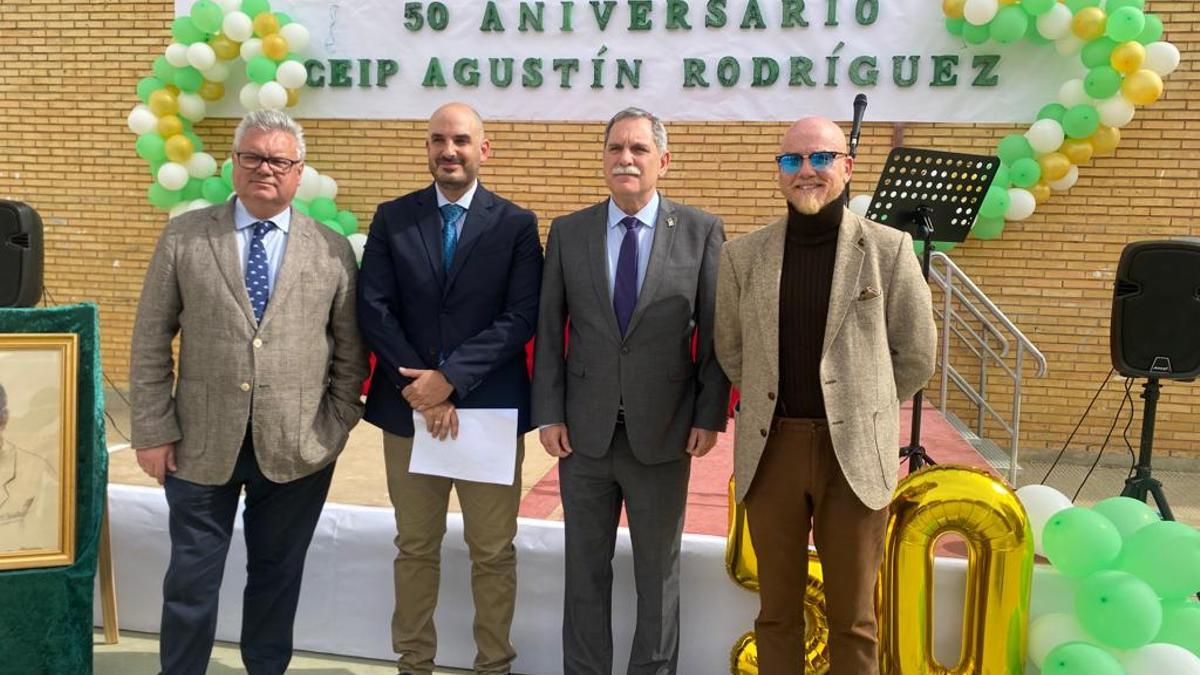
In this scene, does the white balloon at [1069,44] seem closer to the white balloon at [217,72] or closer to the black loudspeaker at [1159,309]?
the black loudspeaker at [1159,309]

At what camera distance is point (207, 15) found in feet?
23.8

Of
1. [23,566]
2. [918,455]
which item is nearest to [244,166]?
[23,566]

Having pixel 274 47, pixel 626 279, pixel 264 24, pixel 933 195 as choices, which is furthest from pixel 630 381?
pixel 264 24

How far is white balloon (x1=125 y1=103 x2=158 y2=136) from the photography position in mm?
7559

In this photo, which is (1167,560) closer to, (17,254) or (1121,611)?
(1121,611)

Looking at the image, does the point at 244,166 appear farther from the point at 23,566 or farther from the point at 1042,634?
the point at 1042,634

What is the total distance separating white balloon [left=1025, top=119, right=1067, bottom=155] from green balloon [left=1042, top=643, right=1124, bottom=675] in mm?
4929

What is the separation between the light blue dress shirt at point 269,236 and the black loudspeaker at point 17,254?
1.51 m

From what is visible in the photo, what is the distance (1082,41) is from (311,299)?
233 inches

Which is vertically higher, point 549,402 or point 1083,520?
point 549,402

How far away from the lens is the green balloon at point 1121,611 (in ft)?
8.32

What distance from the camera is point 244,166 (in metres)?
2.68

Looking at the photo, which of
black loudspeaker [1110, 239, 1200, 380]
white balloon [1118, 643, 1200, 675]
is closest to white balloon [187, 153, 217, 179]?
black loudspeaker [1110, 239, 1200, 380]

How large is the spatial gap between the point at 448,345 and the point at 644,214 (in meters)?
0.72
